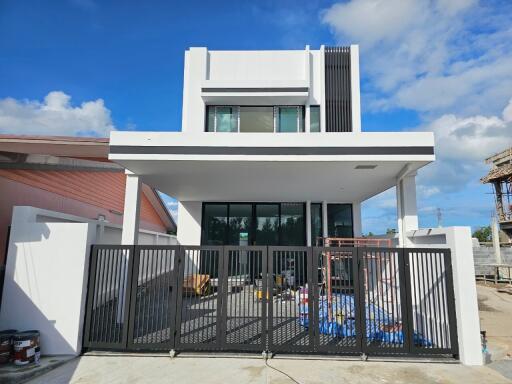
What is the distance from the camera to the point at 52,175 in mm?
9648

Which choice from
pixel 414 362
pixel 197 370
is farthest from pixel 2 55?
pixel 414 362

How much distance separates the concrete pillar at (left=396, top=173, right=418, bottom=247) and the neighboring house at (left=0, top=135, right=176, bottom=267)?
27.1 feet

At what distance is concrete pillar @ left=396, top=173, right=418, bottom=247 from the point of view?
710 cm

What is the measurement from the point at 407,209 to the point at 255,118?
7.44 meters

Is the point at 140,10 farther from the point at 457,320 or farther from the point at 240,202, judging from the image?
the point at 457,320

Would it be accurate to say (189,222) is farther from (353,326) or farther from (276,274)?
(353,326)

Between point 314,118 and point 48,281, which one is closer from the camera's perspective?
point 48,281

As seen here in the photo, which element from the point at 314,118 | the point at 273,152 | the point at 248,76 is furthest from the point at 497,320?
the point at 248,76

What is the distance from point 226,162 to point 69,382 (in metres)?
4.62

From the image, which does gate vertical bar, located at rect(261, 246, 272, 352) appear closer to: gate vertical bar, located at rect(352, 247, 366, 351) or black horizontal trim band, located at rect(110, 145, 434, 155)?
gate vertical bar, located at rect(352, 247, 366, 351)

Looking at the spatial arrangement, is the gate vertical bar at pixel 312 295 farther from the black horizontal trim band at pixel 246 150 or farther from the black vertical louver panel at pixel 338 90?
the black vertical louver panel at pixel 338 90

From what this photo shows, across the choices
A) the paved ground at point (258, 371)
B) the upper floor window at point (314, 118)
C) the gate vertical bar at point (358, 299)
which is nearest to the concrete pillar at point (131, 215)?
the paved ground at point (258, 371)

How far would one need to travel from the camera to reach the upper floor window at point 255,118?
41.3ft

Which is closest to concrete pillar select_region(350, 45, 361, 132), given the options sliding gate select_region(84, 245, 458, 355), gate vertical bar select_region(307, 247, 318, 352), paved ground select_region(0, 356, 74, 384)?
sliding gate select_region(84, 245, 458, 355)
